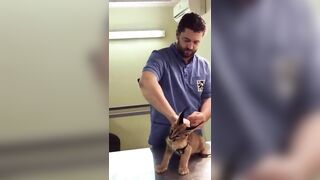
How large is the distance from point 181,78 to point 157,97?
128 mm

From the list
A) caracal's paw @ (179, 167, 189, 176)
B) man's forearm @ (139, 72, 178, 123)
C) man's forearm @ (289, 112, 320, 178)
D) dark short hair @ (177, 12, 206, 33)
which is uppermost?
dark short hair @ (177, 12, 206, 33)

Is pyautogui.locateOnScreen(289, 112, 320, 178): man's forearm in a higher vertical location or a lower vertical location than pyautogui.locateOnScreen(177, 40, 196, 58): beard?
lower

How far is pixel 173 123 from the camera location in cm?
108

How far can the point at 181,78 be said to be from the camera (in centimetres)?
117

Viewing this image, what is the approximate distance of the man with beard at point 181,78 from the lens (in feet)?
3.74

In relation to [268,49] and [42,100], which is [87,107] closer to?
[42,100]

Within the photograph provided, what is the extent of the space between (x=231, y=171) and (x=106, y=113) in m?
0.47

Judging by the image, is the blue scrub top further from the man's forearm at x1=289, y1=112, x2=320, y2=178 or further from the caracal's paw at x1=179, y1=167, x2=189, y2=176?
the man's forearm at x1=289, y1=112, x2=320, y2=178

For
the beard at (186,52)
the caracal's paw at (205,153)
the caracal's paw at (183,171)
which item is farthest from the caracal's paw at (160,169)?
the beard at (186,52)

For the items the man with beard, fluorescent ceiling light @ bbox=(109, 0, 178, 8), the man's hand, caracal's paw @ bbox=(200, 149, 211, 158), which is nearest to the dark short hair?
the man with beard

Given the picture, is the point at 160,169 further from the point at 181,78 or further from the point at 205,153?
the point at 181,78

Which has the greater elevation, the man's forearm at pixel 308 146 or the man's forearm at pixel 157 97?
the man's forearm at pixel 157 97

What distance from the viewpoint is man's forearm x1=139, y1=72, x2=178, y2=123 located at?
3.65 ft

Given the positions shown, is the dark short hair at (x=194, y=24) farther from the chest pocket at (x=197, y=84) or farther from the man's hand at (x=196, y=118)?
the man's hand at (x=196, y=118)
